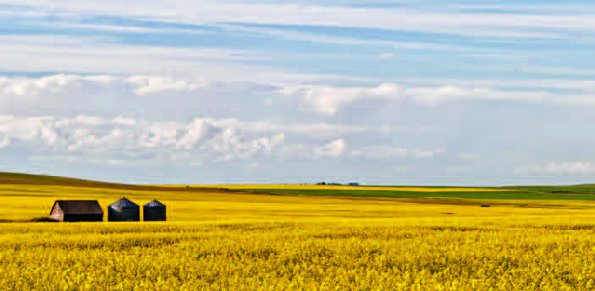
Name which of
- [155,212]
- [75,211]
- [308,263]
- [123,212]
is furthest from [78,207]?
[308,263]

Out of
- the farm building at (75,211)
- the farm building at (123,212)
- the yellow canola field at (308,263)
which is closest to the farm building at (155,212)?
the farm building at (123,212)

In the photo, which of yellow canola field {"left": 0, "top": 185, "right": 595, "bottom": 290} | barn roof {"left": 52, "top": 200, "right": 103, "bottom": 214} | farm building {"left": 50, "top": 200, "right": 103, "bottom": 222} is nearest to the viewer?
yellow canola field {"left": 0, "top": 185, "right": 595, "bottom": 290}

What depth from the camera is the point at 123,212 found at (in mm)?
74062

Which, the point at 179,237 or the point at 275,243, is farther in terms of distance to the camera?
the point at 179,237

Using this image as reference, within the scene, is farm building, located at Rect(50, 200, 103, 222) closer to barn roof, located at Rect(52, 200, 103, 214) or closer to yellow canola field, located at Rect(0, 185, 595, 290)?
barn roof, located at Rect(52, 200, 103, 214)

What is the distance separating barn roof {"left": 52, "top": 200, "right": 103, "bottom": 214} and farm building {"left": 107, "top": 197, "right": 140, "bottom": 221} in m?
1.54

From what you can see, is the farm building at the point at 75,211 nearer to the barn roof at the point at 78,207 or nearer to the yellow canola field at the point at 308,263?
the barn roof at the point at 78,207

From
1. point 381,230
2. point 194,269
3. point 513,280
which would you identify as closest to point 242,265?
point 194,269

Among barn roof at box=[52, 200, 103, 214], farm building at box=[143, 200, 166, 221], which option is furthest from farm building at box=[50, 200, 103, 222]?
farm building at box=[143, 200, 166, 221]

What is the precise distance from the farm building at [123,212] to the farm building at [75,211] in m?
1.55

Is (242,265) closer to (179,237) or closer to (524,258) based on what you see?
(524,258)

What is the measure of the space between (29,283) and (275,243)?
11.7m

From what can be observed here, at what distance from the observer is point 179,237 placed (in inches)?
1362

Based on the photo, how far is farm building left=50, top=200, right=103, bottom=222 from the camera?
71.3 metres
